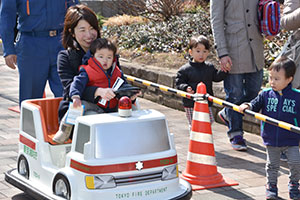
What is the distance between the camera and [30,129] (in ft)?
16.8

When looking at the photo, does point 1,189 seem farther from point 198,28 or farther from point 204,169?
point 198,28

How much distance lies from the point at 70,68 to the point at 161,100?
13.1 ft

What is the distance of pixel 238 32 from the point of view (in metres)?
6.64

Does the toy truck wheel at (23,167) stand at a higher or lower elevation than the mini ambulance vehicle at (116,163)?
lower

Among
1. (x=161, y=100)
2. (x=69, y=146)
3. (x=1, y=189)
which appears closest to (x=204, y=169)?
(x=69, y=146)

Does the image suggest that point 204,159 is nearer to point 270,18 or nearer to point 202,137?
point 202,137

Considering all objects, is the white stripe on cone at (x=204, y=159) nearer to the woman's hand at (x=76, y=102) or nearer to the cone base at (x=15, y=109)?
the woman's hand at (x=76, y=102)

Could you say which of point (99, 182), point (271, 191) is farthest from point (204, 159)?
point (99, 182)

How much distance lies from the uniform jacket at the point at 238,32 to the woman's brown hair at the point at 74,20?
1.73 metres

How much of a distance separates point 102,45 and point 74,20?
517 millimetres

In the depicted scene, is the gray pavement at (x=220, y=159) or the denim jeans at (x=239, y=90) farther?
the denim jeans at (x=239, y=90)

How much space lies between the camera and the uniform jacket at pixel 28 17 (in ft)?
21.2

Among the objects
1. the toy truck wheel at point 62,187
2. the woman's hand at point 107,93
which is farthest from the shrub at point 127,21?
the toy truck wheel at point 62,187

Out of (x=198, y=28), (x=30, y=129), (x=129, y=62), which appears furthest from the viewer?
(x=198, y=28)
